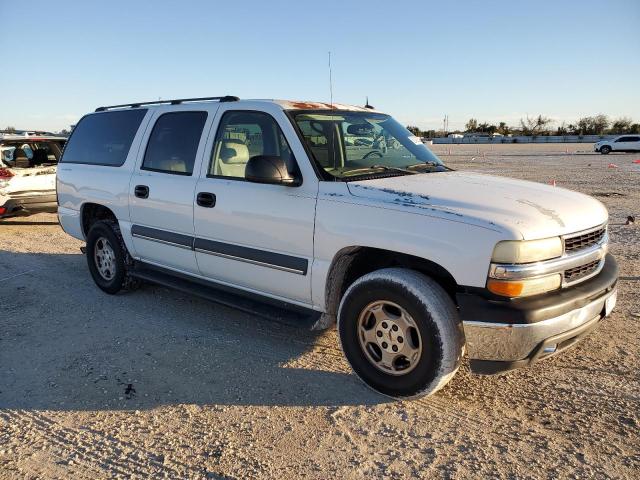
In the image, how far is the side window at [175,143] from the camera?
4.44 meters

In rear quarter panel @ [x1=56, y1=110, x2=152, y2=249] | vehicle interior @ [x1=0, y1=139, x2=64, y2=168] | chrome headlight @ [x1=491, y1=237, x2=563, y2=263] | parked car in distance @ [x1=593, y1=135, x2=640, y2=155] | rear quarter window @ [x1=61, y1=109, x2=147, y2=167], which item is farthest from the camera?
parked car in distance @ [x1=593, y1=135, x2=640, y2=155]

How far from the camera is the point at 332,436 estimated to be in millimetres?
2906

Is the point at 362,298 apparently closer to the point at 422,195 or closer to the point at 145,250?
the point at 422,195

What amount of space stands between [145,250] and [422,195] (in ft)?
9.51

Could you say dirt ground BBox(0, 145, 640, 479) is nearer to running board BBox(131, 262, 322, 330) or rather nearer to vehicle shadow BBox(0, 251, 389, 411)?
vehicle shadow BBox(0, 251, 389, 411)

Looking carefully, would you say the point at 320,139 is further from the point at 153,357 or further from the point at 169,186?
the point at 153,357

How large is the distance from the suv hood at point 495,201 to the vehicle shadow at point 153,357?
1.28 meters

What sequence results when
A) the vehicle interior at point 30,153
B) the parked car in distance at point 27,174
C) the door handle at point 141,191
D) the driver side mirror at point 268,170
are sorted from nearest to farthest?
the driver side mirror at point 268,170, the door handle at point 141,191, the parked car in distance at point 27,174, the vehicle interior at point 30,153

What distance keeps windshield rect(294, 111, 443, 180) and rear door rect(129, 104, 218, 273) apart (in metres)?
0.98

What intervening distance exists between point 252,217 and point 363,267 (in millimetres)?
905

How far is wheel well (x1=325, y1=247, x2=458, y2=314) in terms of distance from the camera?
10.7 ft

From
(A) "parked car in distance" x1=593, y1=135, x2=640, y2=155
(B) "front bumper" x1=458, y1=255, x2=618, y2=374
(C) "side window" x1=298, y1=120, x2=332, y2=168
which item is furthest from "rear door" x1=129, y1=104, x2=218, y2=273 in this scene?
(A) "parked car in distance" x1=593, y1=135, x2=640, y2=155

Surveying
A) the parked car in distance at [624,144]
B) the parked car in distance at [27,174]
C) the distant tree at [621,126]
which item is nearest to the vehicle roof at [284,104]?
the parked car in distance at [27,174]

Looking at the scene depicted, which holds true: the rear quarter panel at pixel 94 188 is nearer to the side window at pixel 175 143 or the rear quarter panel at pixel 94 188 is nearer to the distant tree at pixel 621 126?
the side window at pixel 175 143
